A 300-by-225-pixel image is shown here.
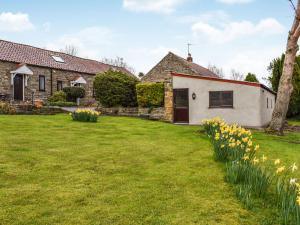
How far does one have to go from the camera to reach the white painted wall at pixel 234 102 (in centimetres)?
1986

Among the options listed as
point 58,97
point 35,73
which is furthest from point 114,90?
point 35,73

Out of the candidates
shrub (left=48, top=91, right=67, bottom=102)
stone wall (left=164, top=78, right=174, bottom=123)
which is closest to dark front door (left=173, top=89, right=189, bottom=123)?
stone wall (left=164, top=78, right=174, bottom=123)

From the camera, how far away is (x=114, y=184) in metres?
6.44

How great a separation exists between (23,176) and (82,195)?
1.66 meters

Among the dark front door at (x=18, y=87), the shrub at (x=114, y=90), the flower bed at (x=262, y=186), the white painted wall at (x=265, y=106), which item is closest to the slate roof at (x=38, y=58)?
the dark front door at (x=18, y=87)

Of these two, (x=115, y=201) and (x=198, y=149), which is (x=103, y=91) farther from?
(x=115, y=201)

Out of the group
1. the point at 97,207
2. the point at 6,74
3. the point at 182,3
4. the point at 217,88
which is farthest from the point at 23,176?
the point at 6,74

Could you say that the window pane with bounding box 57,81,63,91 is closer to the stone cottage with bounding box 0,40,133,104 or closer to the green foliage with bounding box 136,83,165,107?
the stone cottage with bounding box 0,40,133,104

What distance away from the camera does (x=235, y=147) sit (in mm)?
7801

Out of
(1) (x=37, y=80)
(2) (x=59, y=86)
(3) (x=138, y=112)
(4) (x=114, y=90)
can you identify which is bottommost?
(3) (x=138, y=112)

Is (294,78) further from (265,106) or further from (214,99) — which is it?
(214,99)

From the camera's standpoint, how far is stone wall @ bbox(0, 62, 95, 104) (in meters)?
28.3

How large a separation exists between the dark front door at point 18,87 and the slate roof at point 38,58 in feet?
4.69

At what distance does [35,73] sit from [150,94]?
13.3m
